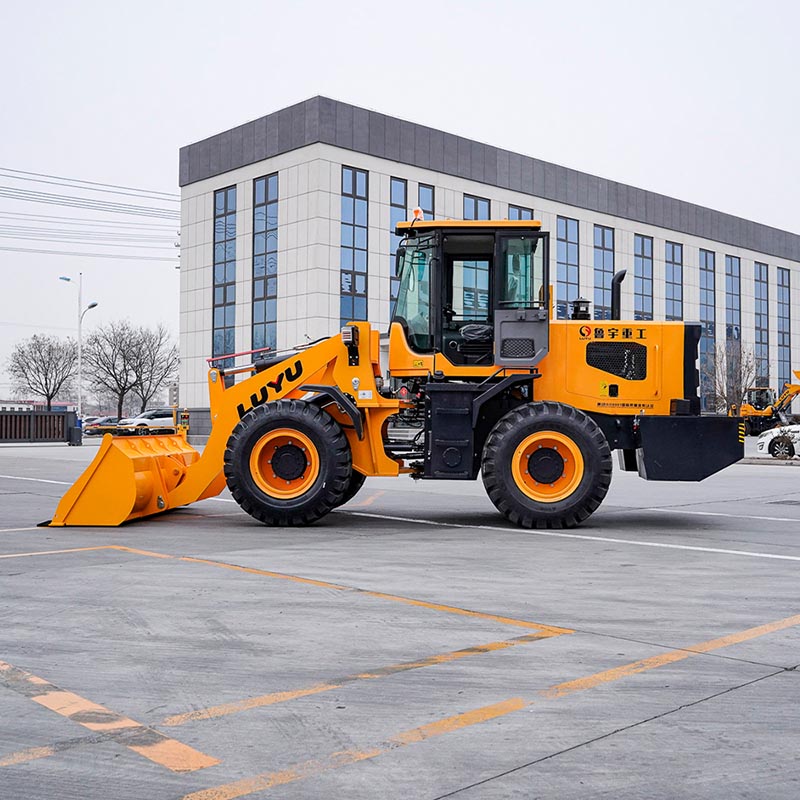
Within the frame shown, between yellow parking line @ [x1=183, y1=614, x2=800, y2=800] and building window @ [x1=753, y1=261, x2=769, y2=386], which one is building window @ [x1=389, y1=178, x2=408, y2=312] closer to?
building window @ [x1=753, y1=261, x2=769, y2=386]

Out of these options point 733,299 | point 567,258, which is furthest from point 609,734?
point 733,299

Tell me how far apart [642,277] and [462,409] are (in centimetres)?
5822

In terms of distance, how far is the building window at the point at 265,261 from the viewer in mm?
52656

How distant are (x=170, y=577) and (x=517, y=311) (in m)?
5.74

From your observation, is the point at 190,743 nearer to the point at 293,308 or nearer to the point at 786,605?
the point at 786,605

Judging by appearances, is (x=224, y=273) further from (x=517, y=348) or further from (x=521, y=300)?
(x=517, y=348)

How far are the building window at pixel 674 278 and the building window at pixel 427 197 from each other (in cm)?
2189

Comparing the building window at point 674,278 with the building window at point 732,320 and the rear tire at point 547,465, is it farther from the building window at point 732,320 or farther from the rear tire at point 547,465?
the rear tire at point 547,465

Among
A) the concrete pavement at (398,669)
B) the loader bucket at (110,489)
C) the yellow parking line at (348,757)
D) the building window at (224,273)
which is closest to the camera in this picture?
the yellow parking line at (348,757)

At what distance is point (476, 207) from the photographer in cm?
5738

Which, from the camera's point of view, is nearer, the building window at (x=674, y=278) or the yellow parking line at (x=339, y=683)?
the yellow parking line at (x=339, y=683)

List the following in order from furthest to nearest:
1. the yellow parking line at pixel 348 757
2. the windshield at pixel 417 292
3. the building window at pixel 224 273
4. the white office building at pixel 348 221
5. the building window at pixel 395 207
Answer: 1. the building window at pixel 224 273
2. the building window at pixel 395 207
3. the white office building at pixel 348 221
4. the windshield at pixel 417 292
5. the yellow parking line at pixel 348 757

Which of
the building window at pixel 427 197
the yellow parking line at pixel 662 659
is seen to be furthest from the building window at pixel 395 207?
the yellow parking line at pixel 662 659

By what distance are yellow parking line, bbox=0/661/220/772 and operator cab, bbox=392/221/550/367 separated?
783 centimetres
